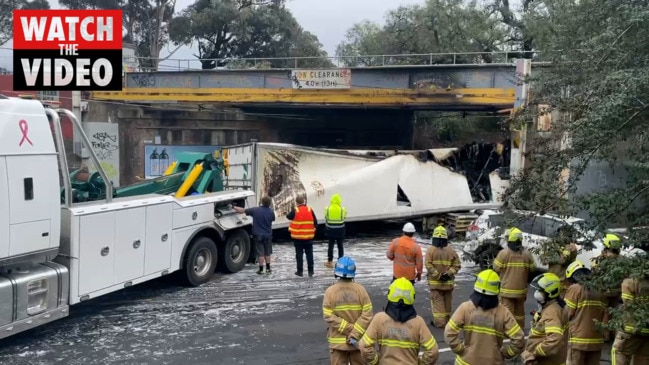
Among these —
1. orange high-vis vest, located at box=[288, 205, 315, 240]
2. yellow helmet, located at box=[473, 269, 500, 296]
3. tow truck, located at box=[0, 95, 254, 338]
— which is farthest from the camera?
A: orange high-vis vest, located at box=[288, 205, 315, 240]

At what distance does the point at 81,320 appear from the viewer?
8.49 m

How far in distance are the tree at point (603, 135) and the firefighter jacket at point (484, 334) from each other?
2.66ft

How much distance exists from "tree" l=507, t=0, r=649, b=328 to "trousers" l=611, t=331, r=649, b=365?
50.5 inches

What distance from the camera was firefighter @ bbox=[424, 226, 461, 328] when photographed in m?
8.13

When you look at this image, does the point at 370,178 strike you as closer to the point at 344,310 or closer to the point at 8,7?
the point at 344,310

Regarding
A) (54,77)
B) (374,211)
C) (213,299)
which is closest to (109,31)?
(54,77)

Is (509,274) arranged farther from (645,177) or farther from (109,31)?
(109,31)

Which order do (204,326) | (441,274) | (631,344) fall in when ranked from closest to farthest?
1. (631,344)
2. (441,274)
3. (204,326)

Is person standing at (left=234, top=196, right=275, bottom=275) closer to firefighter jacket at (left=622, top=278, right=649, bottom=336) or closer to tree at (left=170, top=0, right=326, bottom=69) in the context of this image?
firefighter jacket at (left=622, top=278, right=649, bottom=336)

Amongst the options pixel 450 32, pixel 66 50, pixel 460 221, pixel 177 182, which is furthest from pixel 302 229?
pixel 450 32

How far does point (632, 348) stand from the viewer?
20.2 feet

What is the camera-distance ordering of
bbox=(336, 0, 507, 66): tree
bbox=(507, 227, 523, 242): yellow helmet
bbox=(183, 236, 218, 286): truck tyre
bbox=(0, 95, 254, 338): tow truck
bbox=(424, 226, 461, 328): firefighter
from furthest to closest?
bbox=(336, 0, 507, 66): tree, bbox=(183, 236, 218, 286): truck tyre, bbox=(424, 226, 461, 328): firefighter, bbox=(507, 227, 523, 242): yellow helmet, bbox=(0, 95, 254, 338): tow truck

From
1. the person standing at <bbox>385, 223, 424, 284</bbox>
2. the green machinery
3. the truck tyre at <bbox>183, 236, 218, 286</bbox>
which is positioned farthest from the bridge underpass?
the truck tyre at <bbox>183, 236, 218, 286</bbox>

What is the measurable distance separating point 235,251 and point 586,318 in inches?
269
